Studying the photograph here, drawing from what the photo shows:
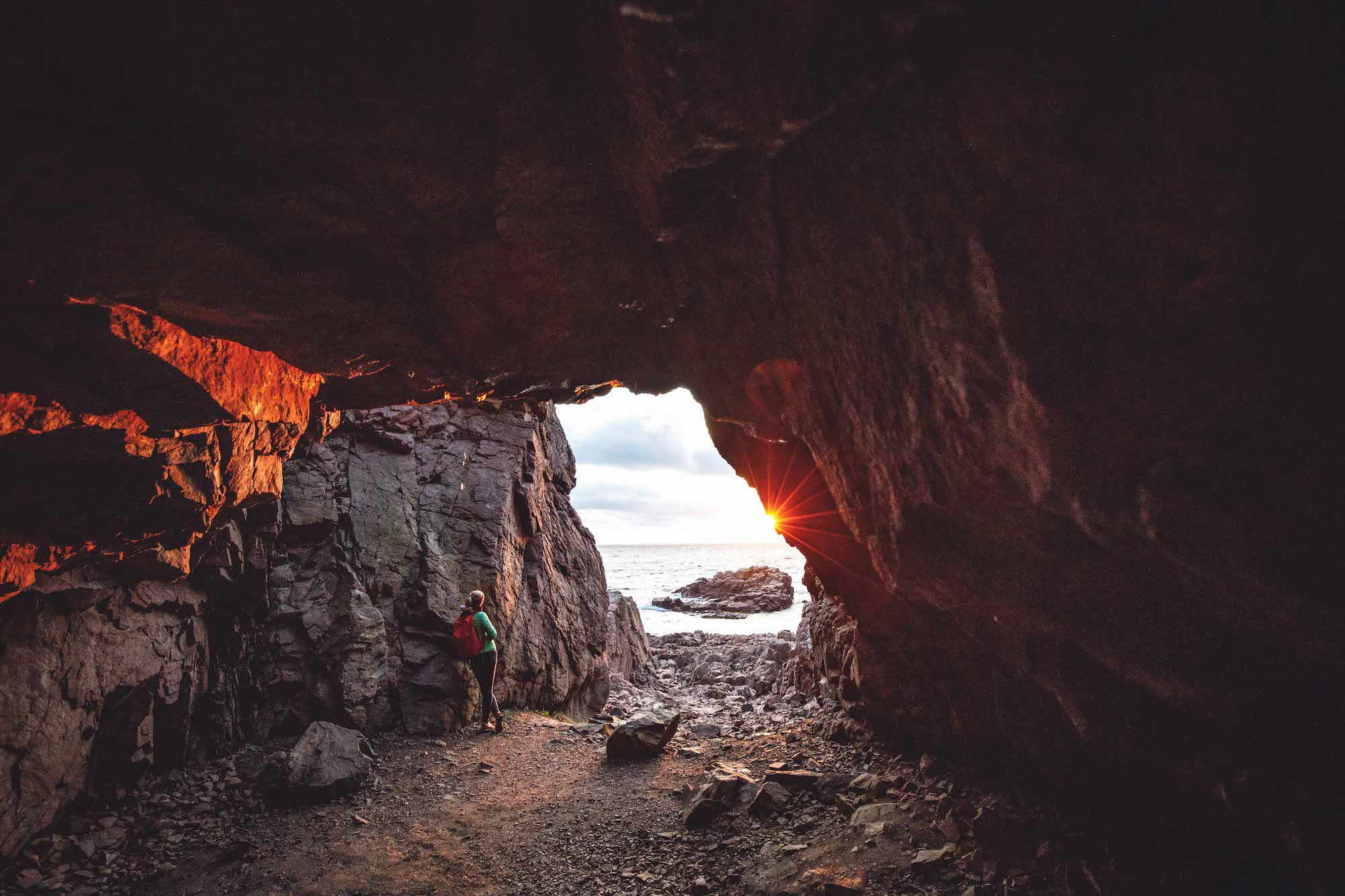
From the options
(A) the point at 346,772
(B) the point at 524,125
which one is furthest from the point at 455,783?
(B) the point at 524,125

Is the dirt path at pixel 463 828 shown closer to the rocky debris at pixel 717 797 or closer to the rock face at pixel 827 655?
the rocky debris at pixel 717 797

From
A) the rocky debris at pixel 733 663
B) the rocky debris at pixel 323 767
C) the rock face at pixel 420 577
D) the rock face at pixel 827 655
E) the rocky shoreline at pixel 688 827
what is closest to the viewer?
the rocky shoreline at pixel 688 827

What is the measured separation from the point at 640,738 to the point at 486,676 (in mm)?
3411

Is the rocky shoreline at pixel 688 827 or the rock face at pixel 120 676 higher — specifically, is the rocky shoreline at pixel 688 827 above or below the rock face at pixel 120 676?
below

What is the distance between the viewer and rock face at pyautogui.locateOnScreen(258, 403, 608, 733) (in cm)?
1027

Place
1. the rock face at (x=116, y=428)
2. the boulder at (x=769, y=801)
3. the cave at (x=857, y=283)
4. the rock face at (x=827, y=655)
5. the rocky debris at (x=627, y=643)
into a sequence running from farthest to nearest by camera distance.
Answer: the rocky debris at (x=627, y=643), the rock face at (x=827, y=655), the boulder at (x=769, y=801), the rock face at (x=116, y=428), the cave at (x=857, y=283)

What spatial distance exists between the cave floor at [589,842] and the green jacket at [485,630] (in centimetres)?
213

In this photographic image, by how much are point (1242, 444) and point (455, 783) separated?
33.9ft

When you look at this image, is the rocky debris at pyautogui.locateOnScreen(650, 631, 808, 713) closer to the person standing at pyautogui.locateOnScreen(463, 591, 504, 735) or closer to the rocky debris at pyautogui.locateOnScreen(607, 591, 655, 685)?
the rocky debris at pyautogui.locateOnScreen(607, 591, 655, 685)

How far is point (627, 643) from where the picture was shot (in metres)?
19.5

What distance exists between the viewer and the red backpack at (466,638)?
10367 millimetres

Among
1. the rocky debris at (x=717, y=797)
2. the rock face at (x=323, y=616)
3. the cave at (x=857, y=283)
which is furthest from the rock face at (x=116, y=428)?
the rocky debris at (x=717, y=797)

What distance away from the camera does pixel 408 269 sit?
18.3ft

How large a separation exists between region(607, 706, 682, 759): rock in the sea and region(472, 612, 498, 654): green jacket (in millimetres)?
2977
